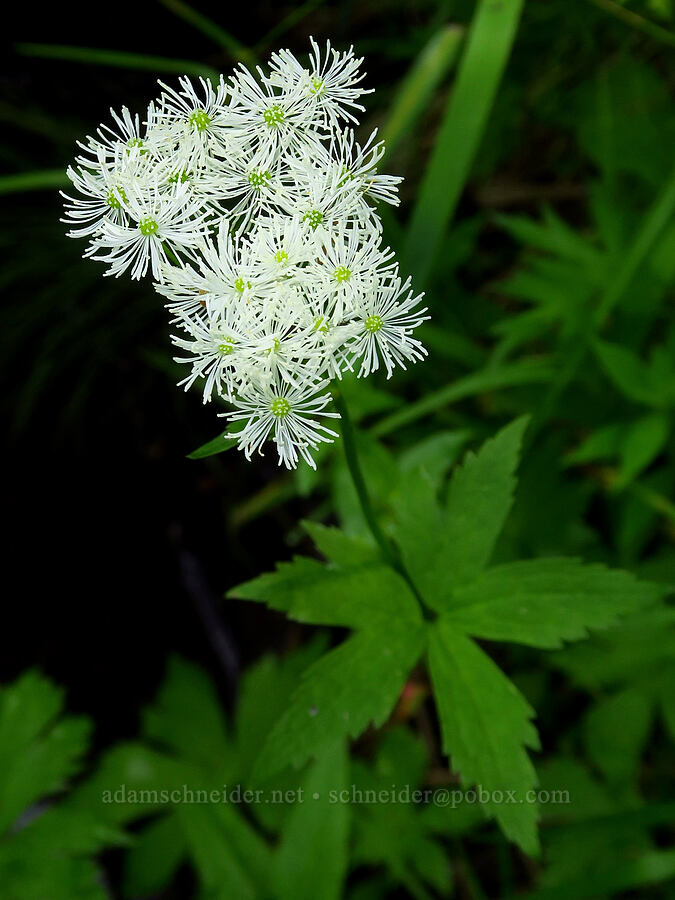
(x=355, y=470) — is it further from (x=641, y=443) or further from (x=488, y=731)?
(x=641, y=443)

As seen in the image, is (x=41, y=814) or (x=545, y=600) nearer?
(x=545, y=600)

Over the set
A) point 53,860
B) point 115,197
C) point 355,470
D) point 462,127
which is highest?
point 462,127

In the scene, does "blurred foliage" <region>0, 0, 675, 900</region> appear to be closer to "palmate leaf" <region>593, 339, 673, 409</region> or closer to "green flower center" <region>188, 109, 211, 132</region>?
"palmate leaf" <region>593, 339, 673, 409</region>

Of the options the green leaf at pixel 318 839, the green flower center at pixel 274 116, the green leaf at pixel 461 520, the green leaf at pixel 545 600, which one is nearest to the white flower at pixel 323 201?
the green flower center at pixel 274 116

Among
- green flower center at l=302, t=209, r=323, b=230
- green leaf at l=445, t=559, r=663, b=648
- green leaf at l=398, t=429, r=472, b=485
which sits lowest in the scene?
green leaf at l=445, t=559, r=663, b=648

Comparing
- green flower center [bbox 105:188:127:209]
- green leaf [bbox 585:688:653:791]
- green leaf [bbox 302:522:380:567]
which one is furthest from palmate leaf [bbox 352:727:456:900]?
green flower center [bbox 105:188:127:209]

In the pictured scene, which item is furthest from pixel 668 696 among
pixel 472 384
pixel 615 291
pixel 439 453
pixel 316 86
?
pixel 316 86
